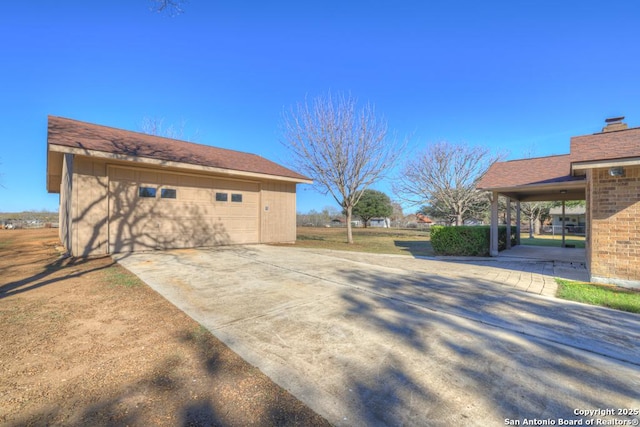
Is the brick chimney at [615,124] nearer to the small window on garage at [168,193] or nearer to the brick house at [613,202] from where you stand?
the brick house at [613,202]

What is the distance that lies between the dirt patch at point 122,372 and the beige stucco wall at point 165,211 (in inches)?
178

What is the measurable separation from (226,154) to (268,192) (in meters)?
2.84

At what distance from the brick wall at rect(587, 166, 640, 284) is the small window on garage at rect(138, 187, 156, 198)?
11735mm

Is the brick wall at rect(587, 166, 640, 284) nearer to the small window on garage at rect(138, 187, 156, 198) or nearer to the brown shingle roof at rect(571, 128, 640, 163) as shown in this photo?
the brown shingle roof at rect(571, 128, 640, 163)

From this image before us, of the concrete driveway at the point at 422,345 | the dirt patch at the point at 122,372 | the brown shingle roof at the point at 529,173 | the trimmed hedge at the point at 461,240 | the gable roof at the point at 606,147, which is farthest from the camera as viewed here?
the trimmed hedge at the point at 461,240

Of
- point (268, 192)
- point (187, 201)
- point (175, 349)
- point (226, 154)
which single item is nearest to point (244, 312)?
point (175, 349)

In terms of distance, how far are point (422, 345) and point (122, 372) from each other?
109 inches

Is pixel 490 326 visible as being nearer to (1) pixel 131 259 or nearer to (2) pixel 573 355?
(2) pixel 573 355

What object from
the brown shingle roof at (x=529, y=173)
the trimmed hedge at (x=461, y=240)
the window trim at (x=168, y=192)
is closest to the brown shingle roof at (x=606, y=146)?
the brown shingle roof at (x=529, y=173)

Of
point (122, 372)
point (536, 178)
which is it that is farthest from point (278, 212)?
point (122, 372)

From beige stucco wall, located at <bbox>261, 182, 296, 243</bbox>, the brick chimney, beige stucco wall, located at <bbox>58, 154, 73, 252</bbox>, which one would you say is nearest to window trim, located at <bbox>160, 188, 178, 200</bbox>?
Result: beige stucco wall, located at <bbox>58, 154, 73, 252</bbox>

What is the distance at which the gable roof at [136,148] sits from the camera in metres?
7.55

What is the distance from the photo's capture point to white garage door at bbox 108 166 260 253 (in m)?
8.61

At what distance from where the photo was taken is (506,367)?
8.17 feet
